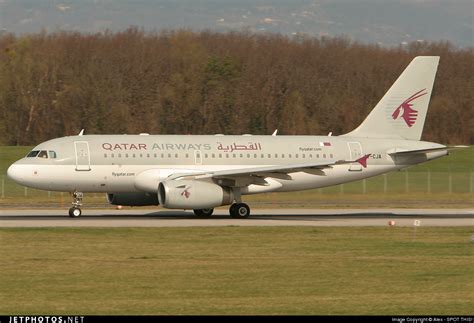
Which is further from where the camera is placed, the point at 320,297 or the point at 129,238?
the point at 129,238

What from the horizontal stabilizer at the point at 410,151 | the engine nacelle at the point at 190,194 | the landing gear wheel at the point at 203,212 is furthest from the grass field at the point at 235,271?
the horizontal stabilizer at the point at 410,151

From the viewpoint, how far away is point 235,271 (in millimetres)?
23469

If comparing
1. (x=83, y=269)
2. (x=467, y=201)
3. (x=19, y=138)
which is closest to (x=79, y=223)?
(x=83, y=269)

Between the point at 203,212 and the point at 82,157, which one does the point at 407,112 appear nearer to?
the point at 203,212

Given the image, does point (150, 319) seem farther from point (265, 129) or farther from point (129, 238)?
point (265, 129)

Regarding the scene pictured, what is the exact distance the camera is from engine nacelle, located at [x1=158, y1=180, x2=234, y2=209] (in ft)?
132

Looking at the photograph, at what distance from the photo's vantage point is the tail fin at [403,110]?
47750mm

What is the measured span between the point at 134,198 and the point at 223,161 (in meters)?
4.07

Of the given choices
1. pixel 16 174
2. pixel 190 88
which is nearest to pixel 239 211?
pixel 16 174

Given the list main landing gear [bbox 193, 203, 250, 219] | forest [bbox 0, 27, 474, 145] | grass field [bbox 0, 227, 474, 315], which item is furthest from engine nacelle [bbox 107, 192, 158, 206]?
forest [bbox 0, 27, 474, 145]

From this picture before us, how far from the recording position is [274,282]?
71.2 feet

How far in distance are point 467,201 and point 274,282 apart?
120ft

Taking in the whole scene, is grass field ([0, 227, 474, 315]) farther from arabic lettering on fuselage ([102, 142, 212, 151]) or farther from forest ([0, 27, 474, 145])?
forest ([0, 27, 474, 145])

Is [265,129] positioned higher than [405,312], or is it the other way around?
[265,129]
